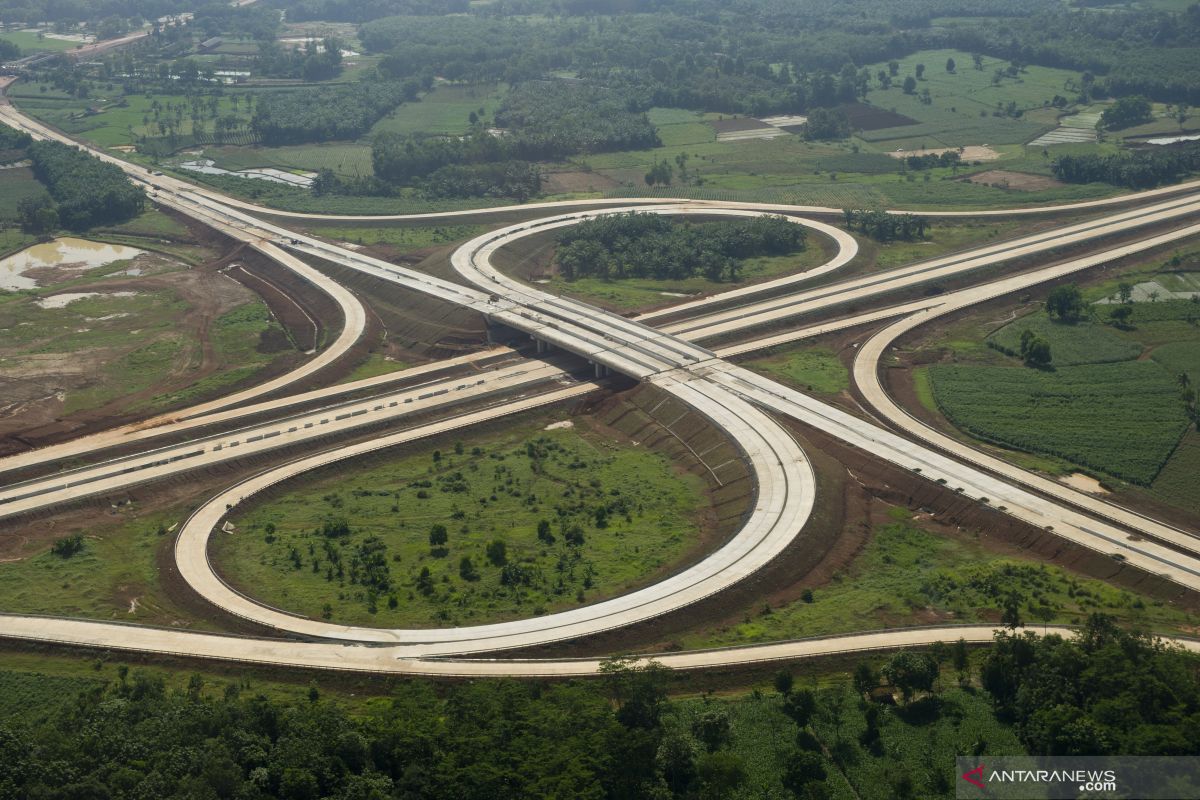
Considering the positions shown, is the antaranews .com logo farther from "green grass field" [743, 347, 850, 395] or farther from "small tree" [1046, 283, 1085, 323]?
"small tree" [1046, 283, 1085, 323]

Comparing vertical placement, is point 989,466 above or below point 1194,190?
below

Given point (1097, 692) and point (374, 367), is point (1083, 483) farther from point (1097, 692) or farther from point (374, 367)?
point (374, 367)

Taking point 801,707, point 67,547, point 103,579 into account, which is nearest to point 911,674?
point 801,707

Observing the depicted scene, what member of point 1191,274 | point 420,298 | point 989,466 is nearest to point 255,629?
point 989,466

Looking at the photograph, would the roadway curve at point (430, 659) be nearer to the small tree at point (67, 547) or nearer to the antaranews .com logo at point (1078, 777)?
the small tree at point (67, 547)

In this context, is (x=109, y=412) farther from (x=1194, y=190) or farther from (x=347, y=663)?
(x=1194, y=190)

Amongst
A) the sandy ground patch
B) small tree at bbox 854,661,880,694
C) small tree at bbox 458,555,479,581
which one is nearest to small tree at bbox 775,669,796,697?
small tree at bbox 854,661,880,694

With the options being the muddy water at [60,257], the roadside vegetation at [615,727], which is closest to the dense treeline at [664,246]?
the muddy water at [60,257]
